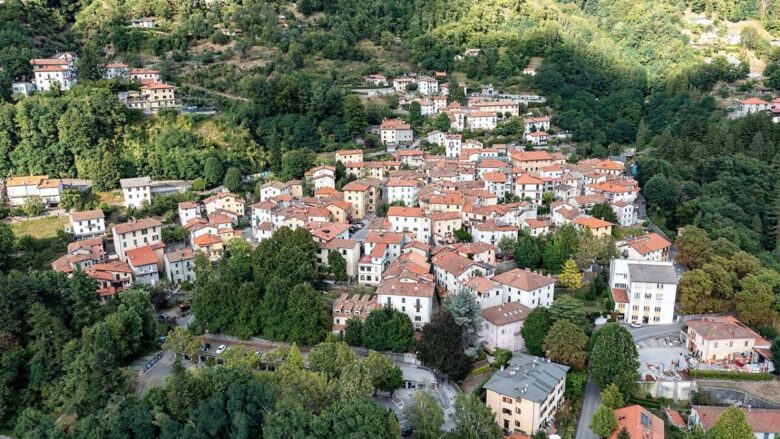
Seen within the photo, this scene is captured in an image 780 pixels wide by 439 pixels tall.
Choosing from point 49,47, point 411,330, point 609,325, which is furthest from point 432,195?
point 49,47

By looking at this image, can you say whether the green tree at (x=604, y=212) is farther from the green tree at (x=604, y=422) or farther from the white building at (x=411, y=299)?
the green tree at (x=604, y=422)

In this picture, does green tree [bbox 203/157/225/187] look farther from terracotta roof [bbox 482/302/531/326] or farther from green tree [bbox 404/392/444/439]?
green tree [bbox 404/392/444/439]

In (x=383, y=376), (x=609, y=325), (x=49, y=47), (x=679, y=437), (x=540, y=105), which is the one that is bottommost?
(x=679, y=437)

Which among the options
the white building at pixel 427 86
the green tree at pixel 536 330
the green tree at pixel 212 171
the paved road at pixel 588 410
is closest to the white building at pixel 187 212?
the green tree at pixel 212 171

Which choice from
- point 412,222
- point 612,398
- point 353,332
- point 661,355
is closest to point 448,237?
point 412,222

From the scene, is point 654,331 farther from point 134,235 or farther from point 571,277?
point 134,235

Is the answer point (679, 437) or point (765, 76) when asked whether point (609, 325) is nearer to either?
point (679, 437)
